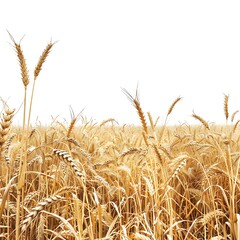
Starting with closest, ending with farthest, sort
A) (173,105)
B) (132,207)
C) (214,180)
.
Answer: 1. (173,105)
2. (132,207)
3. (214,180)

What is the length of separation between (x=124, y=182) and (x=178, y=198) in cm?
44

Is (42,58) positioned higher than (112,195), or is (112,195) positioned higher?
(42,58)

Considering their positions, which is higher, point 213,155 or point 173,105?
point 173,105

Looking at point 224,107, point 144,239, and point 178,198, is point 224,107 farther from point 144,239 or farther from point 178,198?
point 144,239

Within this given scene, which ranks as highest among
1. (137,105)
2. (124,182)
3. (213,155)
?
(137,105)

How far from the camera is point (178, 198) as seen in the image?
8.10 ft

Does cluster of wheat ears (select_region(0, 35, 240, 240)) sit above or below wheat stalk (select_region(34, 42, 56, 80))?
below

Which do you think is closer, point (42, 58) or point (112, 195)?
point (42, 58)

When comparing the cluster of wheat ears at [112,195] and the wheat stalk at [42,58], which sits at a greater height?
the wheat stalk at [42,58]

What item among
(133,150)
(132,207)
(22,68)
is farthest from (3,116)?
(132,207)

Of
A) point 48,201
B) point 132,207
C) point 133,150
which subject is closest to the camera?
point 48,201

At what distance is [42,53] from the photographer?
128 centimetres

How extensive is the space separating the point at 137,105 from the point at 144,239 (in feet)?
1.93

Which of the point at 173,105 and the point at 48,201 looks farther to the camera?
the point at 173,105
